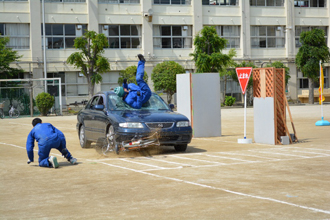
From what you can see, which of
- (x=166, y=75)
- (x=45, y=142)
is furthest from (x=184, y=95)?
(x=166, y=75)

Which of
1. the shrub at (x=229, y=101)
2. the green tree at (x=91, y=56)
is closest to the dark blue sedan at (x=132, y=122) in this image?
the green tree at (x=91, y=56)

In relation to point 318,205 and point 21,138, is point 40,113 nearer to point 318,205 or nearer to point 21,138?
point 21,138

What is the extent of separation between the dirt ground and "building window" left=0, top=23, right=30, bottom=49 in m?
34.7

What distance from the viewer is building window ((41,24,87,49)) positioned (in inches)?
1901

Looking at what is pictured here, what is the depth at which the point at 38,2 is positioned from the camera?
47406 millimetres

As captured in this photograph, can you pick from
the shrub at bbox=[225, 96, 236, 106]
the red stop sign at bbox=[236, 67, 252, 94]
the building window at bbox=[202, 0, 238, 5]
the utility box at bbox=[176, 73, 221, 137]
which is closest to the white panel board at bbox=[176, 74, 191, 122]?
the utility box at bbox=[176, 73, 221, 137]

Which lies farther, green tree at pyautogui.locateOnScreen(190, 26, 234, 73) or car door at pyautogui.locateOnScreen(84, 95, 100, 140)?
green tree at pyautogui.locateOnScreen(190, 26, 234, 73)

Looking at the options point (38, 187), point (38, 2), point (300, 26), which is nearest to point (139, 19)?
point (38, 2)

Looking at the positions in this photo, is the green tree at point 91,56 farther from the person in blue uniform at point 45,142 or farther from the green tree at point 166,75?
the person in blue uniform at point 45,142

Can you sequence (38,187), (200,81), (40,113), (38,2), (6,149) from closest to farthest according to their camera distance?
1. (38,187)
2. (6,149)
3. (200,81)
4. (40,113)
5. (38,2)

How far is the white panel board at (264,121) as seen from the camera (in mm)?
15336

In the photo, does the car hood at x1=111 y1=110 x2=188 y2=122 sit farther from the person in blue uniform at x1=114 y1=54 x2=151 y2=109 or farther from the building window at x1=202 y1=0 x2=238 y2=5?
the building window at x1=202 y1=0 x2=238 y2=5

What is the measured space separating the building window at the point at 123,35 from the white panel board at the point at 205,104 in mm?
33239

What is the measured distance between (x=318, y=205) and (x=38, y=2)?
44.0 m
